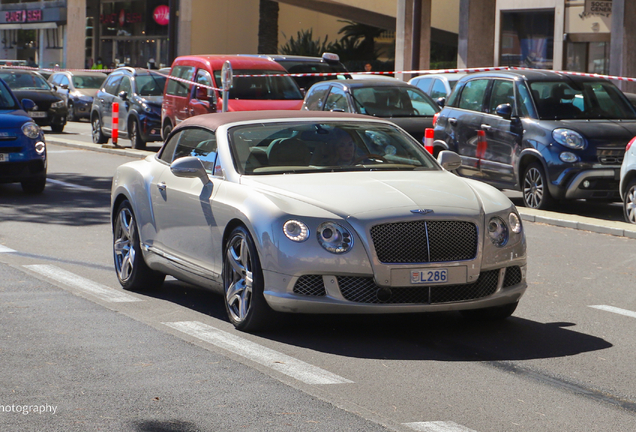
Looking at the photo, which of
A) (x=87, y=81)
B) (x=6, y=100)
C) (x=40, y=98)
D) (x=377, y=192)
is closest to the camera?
(x=377, y=192)

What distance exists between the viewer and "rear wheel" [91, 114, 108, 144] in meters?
24.6

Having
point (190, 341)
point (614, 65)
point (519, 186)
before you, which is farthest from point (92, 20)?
point (190, 341)

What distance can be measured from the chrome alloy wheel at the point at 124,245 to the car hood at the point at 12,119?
264 inches

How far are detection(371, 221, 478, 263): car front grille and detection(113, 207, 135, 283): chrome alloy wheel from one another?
272 cm

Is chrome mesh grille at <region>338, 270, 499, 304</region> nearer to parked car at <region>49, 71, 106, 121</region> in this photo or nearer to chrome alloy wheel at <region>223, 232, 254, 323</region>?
chrome alloy wheel at <region>223, 232, 254, 323</region>

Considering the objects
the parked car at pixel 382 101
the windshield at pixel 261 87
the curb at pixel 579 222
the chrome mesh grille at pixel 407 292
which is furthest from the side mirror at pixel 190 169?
the windshield at pixel 261 87

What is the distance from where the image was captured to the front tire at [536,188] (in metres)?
13.6

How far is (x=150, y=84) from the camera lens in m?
23.8

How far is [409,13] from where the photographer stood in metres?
36.0

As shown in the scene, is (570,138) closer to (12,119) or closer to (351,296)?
(12,119)

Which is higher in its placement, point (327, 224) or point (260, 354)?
point (327, 224)

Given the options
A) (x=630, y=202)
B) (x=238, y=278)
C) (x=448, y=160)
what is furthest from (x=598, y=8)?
(x=238, y=278)

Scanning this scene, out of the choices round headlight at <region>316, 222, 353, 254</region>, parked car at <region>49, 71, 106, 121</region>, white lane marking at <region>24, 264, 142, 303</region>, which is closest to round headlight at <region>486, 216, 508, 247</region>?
round headlight at <region>316, 222, 353, 254</region>

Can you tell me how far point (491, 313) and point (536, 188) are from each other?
23.1 ft
